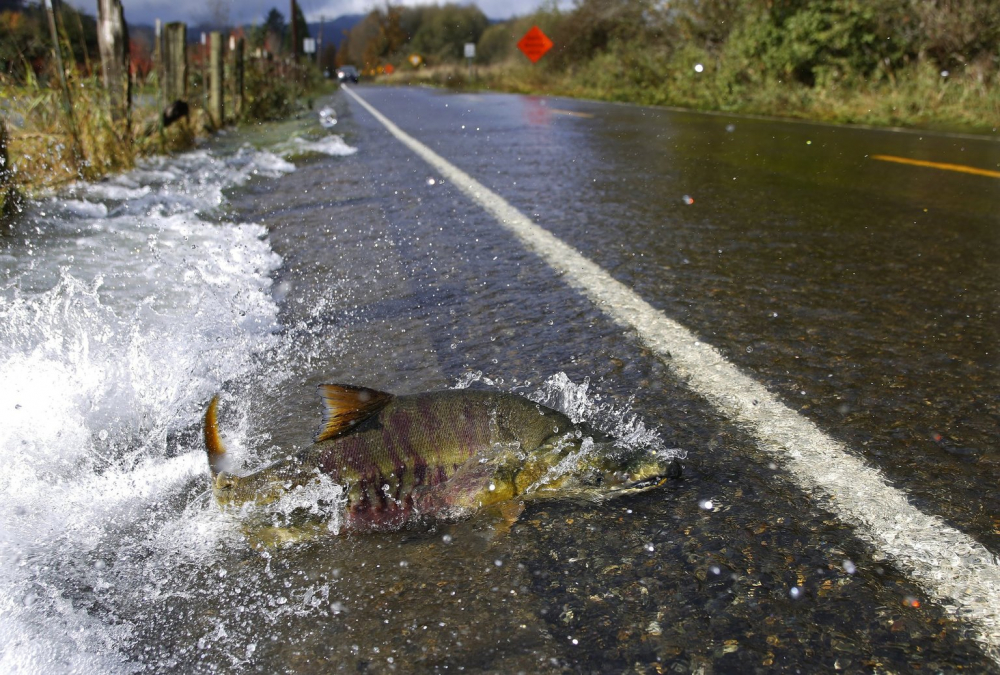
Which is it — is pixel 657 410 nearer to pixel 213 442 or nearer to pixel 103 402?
pixel 213 442

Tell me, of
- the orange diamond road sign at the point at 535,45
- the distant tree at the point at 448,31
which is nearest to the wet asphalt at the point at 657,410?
the orange diamond road sign at the point at 535,45

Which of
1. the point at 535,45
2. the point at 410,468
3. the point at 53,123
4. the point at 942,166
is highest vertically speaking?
the point at 535,45

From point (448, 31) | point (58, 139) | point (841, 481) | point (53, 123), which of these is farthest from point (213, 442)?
point (448, 31)

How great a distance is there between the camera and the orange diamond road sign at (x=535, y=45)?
137ft

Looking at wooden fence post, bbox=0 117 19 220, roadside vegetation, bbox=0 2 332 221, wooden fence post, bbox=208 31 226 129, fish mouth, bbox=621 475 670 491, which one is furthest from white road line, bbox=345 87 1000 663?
wooden fence post, bbox=208 31 226 129

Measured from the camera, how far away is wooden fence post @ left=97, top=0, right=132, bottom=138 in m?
8.57

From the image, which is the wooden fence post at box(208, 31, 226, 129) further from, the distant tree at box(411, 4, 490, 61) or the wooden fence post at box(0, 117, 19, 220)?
the distant tree at box(411, 4, 490, 61)

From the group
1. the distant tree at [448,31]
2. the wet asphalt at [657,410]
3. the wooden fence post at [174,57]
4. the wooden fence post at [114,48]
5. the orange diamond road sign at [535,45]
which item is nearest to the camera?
the wet asphalt at [657,410]

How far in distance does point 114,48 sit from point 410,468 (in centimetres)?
874

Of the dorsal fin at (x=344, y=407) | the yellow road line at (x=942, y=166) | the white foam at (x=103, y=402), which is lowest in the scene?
the white foam at (x=103, y=402)

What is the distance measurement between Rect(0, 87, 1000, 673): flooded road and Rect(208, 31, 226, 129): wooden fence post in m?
8.99

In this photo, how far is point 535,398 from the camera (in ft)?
8.41

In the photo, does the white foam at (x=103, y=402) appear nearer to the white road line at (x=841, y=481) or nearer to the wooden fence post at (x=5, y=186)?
the wooden fence post at (x=5, y=186)

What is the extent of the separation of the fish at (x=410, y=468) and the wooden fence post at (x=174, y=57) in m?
11.3
